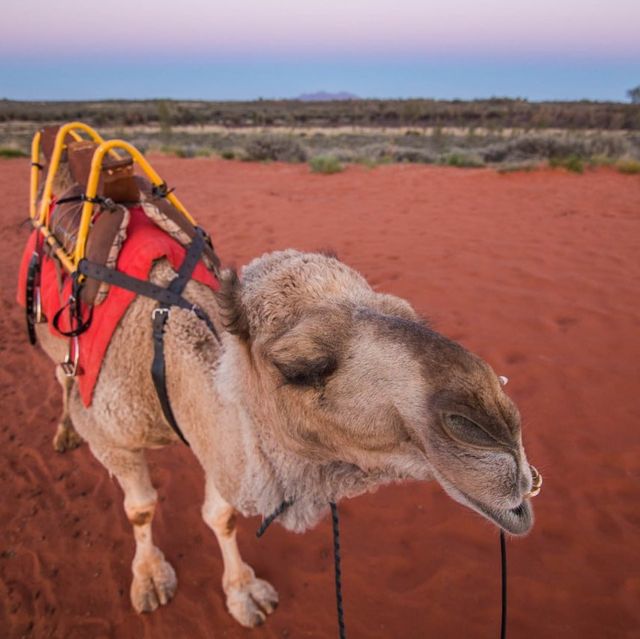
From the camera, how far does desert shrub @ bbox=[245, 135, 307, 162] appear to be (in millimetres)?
16500

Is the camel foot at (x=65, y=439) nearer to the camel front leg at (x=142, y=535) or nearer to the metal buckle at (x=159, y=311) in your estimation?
the camel front leg at (x=142, y=535)

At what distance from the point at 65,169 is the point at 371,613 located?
3320mm

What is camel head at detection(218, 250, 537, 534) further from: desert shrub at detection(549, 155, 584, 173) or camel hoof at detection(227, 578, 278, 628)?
desert shrub at detection(549, 155, 584, 173)

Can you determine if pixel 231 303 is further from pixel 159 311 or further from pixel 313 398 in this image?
pixel 159 311

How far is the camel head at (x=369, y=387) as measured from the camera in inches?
36.5

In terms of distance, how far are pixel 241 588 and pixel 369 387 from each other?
211cm

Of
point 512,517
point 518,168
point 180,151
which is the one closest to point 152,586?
point 512,517

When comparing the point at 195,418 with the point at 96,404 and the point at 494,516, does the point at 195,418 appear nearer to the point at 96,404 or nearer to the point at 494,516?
the point at 96,404

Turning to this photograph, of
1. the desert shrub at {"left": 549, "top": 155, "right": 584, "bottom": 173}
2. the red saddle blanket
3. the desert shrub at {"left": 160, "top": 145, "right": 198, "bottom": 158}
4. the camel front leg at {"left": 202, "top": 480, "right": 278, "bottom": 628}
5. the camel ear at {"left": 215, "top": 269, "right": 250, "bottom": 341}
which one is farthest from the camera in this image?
the desert shrub at {"left": 160, "top": 145, "right": 198, "bottom": 158}

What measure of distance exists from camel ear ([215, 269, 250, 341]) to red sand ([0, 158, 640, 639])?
2089 millimetres

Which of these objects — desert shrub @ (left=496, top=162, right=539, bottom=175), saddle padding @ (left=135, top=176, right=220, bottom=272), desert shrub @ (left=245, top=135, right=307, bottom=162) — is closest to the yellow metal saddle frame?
saddle padding @ (left=135, top=176, right=220, bottom=272)

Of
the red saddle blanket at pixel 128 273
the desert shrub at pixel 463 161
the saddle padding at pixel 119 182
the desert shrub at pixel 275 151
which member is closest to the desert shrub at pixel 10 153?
the desert shrub at pixel 275 151

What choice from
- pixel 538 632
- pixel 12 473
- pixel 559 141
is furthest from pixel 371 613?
pixel 559 141

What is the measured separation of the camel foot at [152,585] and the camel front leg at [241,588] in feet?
1.07
